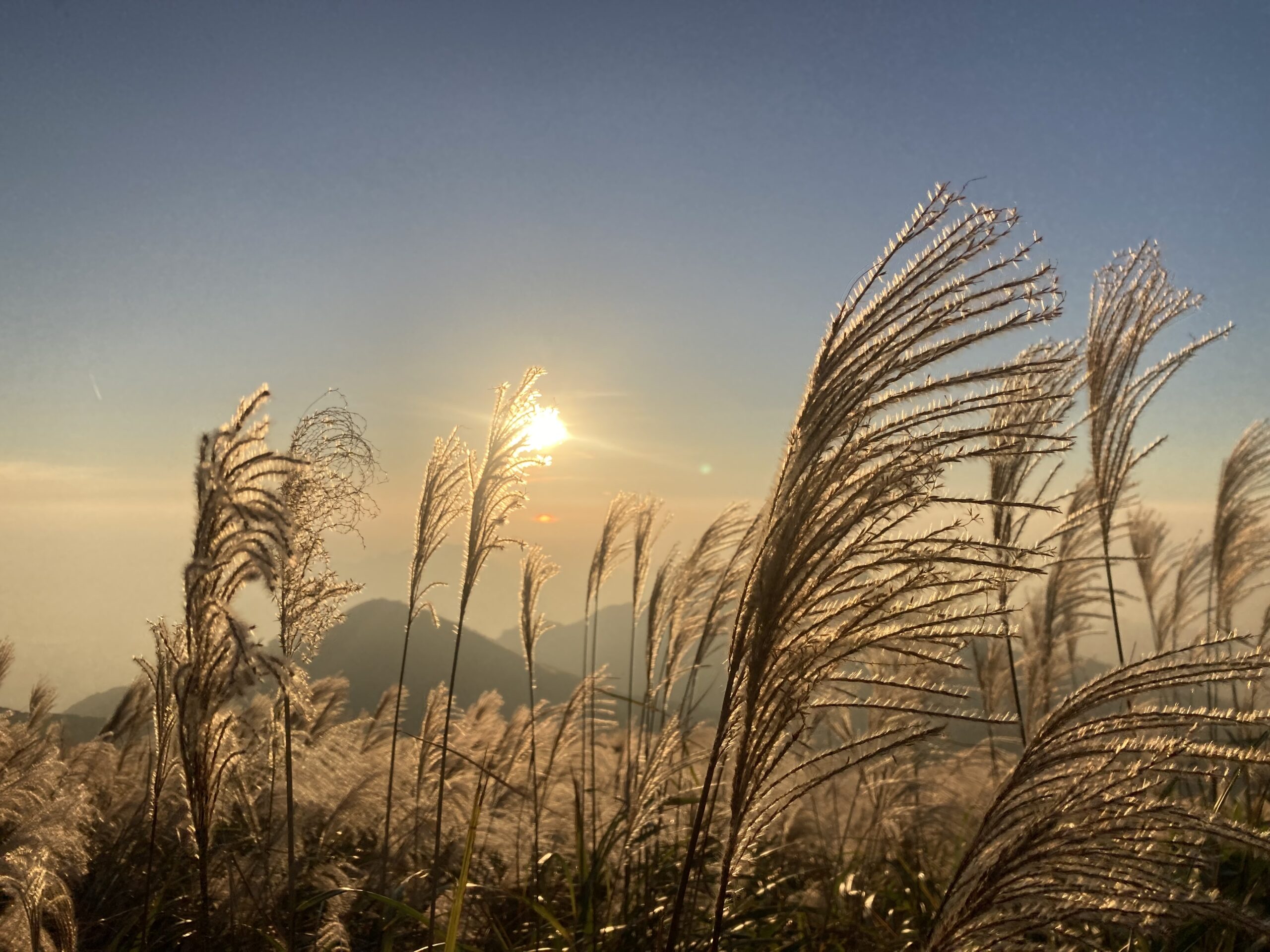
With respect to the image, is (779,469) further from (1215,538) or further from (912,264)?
(1215,538)

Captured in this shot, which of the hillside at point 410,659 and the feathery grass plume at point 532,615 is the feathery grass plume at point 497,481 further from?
the hillside at point 410,659

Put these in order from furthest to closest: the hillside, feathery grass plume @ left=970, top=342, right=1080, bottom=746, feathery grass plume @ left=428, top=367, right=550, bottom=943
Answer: the hillside
feathery grass plume @ left=428, top=367, right=550, bottom=943
feathery grass plume @ left=970, top=342, right=1080, bottom=746

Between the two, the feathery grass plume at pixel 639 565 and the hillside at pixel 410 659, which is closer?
the feathery grass plume at pixel 639 565

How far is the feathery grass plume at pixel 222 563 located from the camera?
191cm

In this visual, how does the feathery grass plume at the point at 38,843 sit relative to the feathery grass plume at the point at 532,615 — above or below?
below

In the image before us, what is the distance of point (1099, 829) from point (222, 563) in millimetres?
2003

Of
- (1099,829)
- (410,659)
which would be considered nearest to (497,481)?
A: (1099,829)

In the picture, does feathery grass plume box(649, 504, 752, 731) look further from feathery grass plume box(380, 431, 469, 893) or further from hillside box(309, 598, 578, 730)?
hillside box(309, 598, 578, 730)

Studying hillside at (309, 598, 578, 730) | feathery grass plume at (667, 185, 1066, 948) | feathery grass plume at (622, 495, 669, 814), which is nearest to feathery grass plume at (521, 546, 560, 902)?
feathery grass plume at (622, 495, 669, 814)

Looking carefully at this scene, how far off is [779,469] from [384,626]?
63.0 meters

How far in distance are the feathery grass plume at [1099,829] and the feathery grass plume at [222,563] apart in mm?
1632

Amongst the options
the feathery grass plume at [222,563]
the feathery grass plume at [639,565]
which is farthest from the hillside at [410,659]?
the feathery grass plume at [222,563]

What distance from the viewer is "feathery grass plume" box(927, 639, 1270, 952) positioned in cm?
168

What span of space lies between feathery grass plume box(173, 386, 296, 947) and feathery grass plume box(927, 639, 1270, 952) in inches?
64.3
